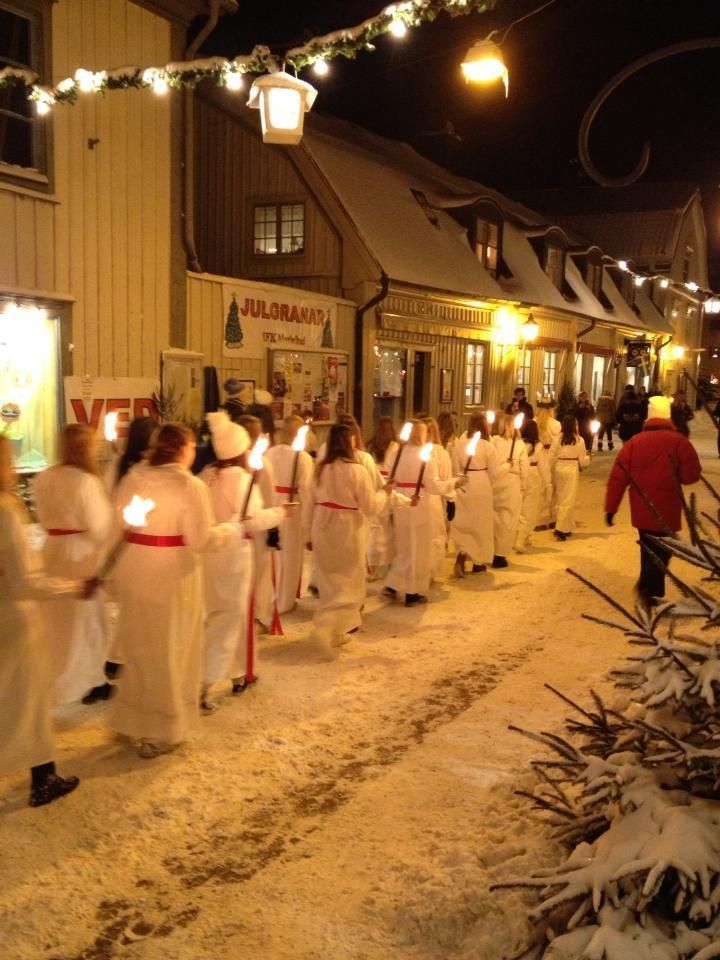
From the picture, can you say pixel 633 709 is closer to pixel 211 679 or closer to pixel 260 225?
pixel 211 679

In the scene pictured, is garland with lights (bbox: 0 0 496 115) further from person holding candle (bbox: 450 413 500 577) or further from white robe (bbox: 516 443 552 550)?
white robe (bbox: 516 443 552 550)

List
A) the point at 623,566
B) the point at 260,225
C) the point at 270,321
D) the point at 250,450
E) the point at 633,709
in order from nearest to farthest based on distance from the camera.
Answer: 1. the point at 633,709
2. the point at 250,450
3. the point at 623,566
4. the point at 270,321
5. the point at 260,225

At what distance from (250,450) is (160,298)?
6109 millimetres

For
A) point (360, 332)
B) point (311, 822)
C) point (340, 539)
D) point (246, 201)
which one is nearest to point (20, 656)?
point (311, 822)

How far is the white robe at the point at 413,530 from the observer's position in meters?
8.27

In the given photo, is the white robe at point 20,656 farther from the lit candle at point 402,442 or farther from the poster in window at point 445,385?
the poster in window at point 445,385

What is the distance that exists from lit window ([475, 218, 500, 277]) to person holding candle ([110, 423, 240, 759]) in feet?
59.0

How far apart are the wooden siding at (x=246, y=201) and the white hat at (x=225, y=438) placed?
11.7m

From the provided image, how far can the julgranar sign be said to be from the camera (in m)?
13.4

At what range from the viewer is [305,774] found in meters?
Result: 4.80

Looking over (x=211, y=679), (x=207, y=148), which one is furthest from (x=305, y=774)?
(x=207, y=148)

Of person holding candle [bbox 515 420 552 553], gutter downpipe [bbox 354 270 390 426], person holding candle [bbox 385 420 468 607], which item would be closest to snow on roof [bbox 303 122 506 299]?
gutter downpipe [bbox 354 270 390 426]

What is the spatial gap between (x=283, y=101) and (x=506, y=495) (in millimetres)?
5095

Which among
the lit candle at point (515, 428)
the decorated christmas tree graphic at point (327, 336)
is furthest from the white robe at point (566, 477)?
the decorated christmas tree graphic at point (327, 336)
